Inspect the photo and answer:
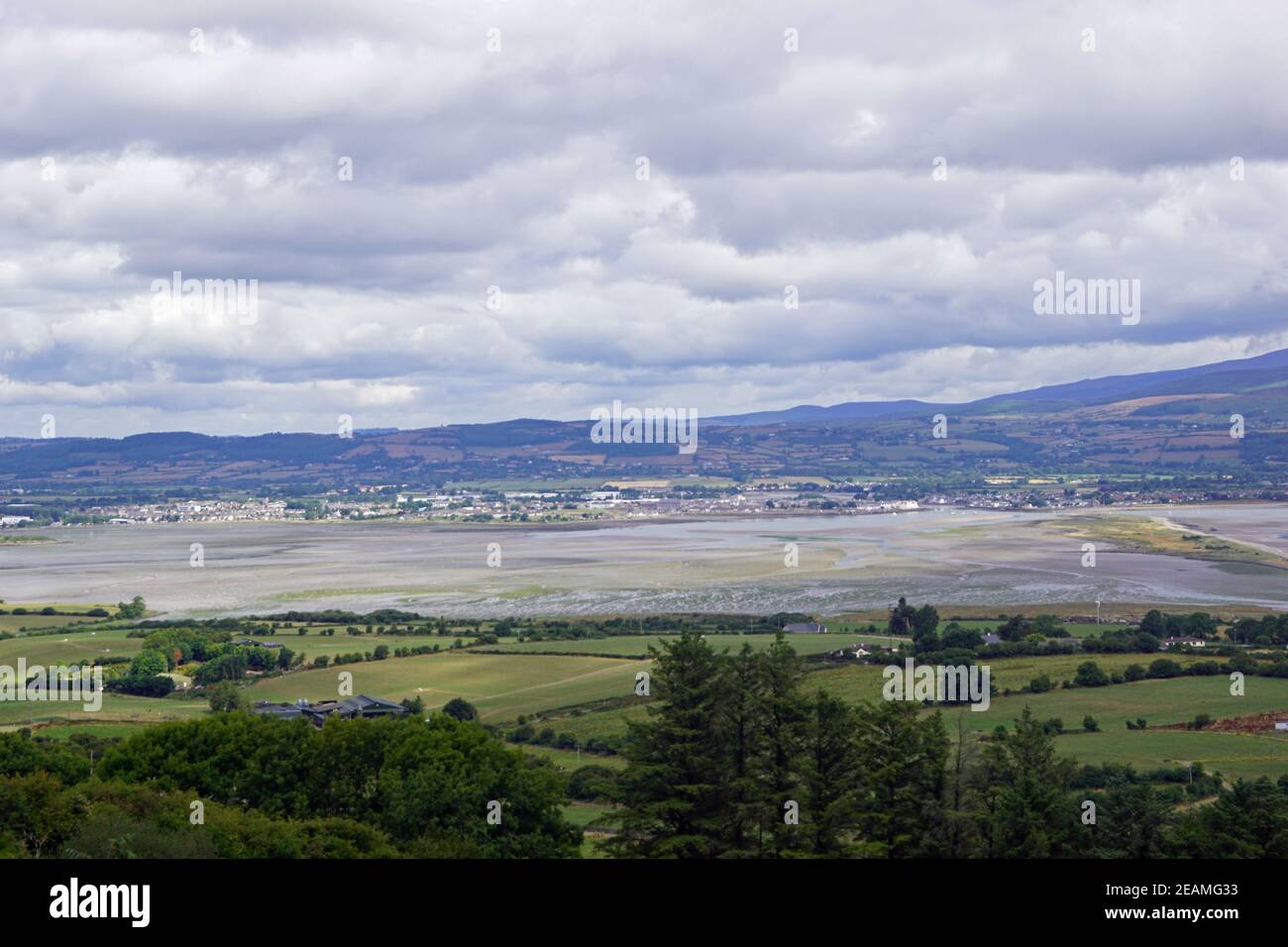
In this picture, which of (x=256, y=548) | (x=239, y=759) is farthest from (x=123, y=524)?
(x=239, y=759)

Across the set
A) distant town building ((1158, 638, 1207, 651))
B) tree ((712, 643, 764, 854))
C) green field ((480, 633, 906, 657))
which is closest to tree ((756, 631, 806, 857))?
tree ((712, 643, 764, 854))

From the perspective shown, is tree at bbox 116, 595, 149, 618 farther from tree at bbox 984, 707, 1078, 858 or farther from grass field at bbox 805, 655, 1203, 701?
tree at bbox 984, 707, 1078, 858

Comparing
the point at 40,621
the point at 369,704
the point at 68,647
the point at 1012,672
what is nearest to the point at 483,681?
the point at 369,704

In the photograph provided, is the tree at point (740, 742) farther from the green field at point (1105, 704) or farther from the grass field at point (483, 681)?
the grass field at point (483, 681)

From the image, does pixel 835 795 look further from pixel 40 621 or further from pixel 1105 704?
pixel 40 621
